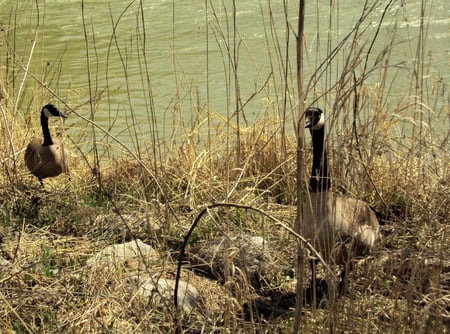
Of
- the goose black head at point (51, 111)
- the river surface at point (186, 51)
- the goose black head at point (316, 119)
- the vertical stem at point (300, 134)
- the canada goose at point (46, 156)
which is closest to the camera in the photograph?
the vertical stem at point (300, 134)

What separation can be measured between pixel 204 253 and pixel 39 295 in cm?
93

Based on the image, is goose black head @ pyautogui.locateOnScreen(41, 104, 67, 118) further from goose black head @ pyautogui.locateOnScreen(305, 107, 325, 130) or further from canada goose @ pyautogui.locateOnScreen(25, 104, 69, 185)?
goose black head @ pyautogui.locateOnScreen(305, 107, 325, 130)

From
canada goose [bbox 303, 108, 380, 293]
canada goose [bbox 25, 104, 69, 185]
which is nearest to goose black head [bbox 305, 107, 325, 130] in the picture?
canada goose [bbox 303, 108, 380, 293]

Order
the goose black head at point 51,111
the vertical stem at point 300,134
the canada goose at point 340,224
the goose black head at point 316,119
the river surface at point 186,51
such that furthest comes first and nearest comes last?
1. the river surface at point 186,51
2. the goose black head at point 51,111
3. the goose black head at point 316,119
4. the canada goose at point 340,224
5. the vertical stem at point 300,134

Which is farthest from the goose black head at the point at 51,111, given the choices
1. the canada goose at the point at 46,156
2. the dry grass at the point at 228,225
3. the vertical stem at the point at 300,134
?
the vertical stem at the point at 300,134

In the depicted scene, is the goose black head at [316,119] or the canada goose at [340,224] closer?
the canada goose at [340,224]

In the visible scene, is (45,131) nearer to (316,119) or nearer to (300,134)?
(316,119)

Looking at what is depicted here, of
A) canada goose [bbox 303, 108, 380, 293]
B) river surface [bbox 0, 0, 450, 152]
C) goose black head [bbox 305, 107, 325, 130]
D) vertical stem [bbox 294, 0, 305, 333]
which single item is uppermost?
vertical stem [bbox 294, 0, 305, 333]

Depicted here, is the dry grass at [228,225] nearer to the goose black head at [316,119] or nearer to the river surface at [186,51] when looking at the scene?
the goose black head at [316,119]

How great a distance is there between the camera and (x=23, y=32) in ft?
37.4

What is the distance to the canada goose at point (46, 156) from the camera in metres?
5.35

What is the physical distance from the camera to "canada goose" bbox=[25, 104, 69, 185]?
17.5 feet

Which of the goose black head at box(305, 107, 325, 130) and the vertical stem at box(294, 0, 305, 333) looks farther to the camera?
the goose black head at box(305, 107, 325, 130)

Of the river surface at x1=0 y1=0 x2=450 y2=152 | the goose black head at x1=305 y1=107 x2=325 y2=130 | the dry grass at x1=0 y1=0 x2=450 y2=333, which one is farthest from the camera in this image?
the river surface at x1=0 y1=0 x2=450 y2=152
